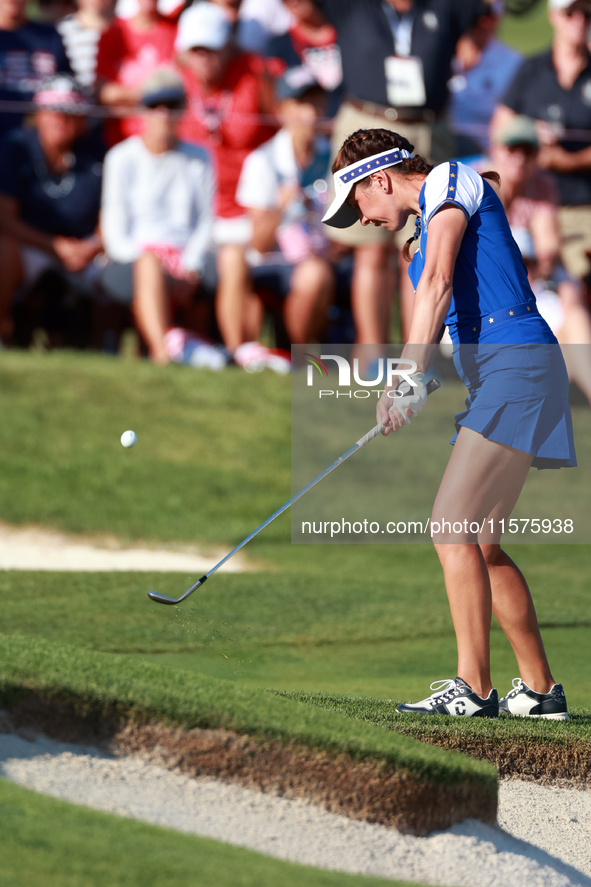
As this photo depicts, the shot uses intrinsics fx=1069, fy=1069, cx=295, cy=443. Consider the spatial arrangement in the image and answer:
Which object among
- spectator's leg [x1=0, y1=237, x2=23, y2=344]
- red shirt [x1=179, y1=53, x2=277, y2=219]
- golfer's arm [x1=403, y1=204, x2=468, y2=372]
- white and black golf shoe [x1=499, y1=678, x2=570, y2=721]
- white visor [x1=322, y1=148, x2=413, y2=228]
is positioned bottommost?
white and black golf shoe [x1=499, y1=678, x2=570, y2=721]

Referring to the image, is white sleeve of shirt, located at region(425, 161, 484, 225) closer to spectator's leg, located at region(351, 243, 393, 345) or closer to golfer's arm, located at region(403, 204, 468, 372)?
golfer's arm, located at region(403, 204, 468, 372)

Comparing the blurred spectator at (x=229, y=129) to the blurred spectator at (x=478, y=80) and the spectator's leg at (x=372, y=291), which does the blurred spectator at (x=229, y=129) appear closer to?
the spectator's leg at (x=372, y=291)

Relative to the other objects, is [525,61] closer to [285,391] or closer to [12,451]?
[285,391]

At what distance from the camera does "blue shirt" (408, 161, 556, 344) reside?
3.48 m

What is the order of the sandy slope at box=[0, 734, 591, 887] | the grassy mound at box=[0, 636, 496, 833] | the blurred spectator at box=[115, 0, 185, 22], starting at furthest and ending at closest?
the blurred spectator at box=[115, 0, 185, 22]
the grassy mound at box=[0, 636, 496, 833]
the sandy slope at box=[0, 734, 591, 887]

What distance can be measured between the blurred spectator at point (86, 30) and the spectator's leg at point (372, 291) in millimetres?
2908

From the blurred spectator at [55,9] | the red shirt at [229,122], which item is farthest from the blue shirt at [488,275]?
the blurred spectator at [55,9]

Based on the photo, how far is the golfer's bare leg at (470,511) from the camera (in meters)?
3.53

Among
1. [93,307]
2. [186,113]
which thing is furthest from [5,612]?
[186,113]

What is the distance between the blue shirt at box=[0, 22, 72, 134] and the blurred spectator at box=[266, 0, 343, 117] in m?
1.91

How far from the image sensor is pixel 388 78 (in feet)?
29.1

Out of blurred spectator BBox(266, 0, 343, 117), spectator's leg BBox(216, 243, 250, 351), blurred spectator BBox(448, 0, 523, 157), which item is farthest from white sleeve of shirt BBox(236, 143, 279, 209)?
blurred spectator BBox(448, 0, 523, 157)

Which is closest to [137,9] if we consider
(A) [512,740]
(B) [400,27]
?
(B) [400,27]

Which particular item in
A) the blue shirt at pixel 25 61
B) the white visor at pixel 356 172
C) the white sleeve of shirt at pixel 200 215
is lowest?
the white visor at pixel 356 172
